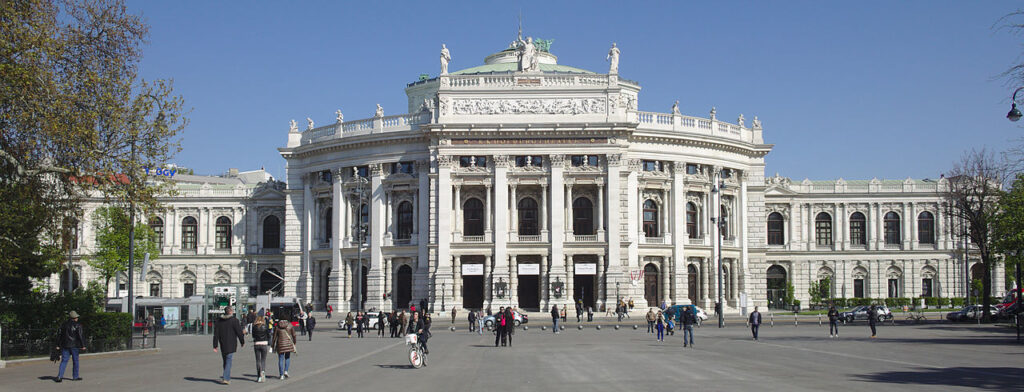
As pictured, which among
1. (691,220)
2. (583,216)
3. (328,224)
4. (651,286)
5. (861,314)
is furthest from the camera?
(328,224)

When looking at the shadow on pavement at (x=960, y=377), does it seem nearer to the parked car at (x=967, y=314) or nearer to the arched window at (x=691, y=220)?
the parked car at (x=967, y=314)

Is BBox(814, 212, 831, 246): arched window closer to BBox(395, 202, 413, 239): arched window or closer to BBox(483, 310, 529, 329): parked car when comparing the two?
BBox(395, 202, 413, 239): arched window

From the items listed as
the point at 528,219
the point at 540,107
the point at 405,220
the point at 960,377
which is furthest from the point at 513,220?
the point at 960,377

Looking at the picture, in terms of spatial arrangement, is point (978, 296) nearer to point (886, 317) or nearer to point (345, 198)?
point (886, 317)

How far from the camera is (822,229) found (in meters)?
92.9

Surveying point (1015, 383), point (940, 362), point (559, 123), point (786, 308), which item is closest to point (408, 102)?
point (559, 123)

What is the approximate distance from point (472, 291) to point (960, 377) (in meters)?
52.8

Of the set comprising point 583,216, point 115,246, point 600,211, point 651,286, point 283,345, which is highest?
point 600,211

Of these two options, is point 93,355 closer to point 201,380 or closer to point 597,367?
point 201,380

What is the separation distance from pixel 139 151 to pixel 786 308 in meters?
69.8

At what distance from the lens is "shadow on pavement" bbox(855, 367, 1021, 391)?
22812mm

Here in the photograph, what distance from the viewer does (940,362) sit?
29.9m

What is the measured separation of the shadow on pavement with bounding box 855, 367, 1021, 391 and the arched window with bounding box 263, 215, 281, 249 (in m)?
71.7

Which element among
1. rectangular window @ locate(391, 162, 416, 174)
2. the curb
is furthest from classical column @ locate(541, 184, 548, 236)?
the curb
